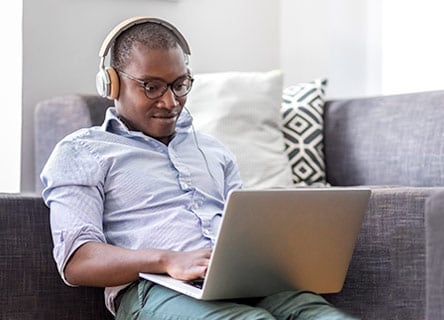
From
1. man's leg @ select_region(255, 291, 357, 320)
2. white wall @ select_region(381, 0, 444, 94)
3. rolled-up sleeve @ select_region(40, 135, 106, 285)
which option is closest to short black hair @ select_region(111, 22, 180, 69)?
rolled-up sleeve @ select_region(40, 135, 106, 285)

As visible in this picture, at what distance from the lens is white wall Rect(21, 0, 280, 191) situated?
8.14ft

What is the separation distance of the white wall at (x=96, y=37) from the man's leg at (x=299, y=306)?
3.46 feet

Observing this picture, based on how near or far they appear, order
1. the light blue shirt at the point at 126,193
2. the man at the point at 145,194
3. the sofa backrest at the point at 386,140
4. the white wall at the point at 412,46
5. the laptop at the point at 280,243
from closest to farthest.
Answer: the laptop at the point at 280,243 → the man at the point at 145,194 → the light blue shirt at the point at 126,193 → the sofa backrest at the point at 386,140 → the white wall at the point at 412,46

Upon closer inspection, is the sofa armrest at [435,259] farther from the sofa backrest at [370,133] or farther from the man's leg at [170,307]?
the sofa backrest at [370,133]

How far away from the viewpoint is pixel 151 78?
1.84 m

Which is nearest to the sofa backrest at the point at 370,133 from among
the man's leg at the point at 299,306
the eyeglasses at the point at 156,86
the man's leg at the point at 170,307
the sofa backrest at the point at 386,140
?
the sofa backrest at the point at 386,140

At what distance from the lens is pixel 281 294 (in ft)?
5.32

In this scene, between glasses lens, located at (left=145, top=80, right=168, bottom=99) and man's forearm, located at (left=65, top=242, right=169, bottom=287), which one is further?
glasses lens, located at (left=145, top=80, right=168, bottom=99)

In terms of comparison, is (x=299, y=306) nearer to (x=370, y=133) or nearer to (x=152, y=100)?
(x=152, y=100)

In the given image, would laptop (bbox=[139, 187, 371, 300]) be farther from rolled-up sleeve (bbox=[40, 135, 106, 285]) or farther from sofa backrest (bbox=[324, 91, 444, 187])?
sofa backrest (bbox=[324, 91, 444, 187])

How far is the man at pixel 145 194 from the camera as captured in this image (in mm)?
1597

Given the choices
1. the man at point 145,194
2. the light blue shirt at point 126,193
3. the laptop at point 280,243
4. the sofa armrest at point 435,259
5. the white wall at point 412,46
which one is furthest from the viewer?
the white wall at point 412,46

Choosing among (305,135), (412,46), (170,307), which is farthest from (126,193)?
(412,46)

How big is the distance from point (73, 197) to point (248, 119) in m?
0.85
